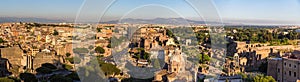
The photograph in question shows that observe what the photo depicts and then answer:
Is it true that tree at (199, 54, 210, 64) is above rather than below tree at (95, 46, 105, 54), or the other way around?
below

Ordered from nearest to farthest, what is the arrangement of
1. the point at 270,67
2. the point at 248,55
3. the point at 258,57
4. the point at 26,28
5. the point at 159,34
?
1. the point at 270,67
2. the point at 258,57
3. the point at 248,55
4. the point at 159,34
5. the point at 26,28

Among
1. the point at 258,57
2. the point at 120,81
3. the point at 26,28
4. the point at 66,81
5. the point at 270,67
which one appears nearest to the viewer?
the point at 120,81

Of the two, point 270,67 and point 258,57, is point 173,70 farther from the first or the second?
point 258,57

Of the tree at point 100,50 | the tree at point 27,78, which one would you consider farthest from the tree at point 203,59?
the tree at point 27,78

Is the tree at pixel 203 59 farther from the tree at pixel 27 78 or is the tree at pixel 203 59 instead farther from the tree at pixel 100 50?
the tree at pixel 27 78

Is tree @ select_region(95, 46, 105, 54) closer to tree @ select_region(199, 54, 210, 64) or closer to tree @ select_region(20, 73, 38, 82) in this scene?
tree @ select_region(20, 73, 38, 82)

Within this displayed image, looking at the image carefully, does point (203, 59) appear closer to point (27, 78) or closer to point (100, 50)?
point (100, 50)

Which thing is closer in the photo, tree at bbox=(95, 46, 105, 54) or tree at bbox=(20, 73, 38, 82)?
tree at bbox=(20, 73, 38, 82)

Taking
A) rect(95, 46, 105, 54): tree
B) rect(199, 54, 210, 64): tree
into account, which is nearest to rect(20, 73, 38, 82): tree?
rect(95, 46, 105, 54): tree

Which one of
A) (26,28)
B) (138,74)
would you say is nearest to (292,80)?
(138,74)

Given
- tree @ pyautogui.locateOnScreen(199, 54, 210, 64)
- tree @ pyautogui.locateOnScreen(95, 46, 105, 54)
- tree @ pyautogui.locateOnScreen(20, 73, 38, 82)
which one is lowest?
tree @ pyautogui.locateOnScreen(20, 73, 38, 82)

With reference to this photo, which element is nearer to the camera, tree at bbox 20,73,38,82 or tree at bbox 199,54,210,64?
tree at bbox 20,73,38,82
